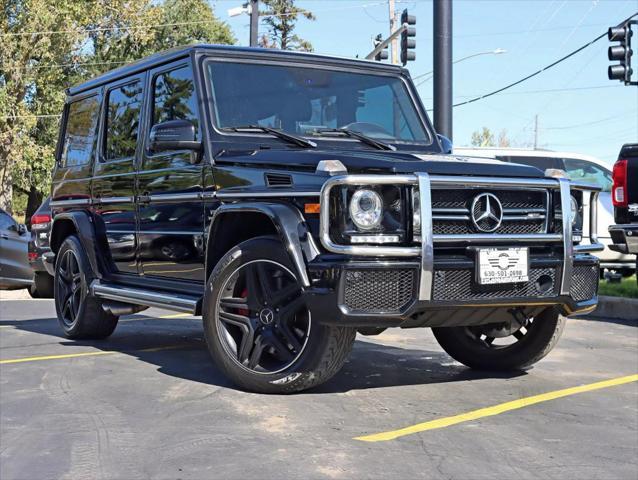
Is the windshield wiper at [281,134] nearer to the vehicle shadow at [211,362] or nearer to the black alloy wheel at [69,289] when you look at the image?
the vehicle shadow at [211,362]

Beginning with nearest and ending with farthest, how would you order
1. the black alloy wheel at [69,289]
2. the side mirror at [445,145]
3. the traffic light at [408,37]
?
the side mirror at [445,145] → the black alloy wheel at [69,289] → the traffic light at [408,37]

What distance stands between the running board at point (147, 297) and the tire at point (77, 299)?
0.94 feet

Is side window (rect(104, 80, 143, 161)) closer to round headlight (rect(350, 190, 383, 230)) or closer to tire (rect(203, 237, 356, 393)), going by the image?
tire (rect(203, 237, 356, 393))

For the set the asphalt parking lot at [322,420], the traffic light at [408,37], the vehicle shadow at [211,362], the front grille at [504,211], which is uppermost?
the traffic light at [408,37]

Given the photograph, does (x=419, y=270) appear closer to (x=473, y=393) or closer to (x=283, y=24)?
(x=473, y=393)

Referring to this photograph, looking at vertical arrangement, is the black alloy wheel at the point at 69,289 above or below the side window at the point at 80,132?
below

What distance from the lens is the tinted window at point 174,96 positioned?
660cm

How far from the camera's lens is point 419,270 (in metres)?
5.02

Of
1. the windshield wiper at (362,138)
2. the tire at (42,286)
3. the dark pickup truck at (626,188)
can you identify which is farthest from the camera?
the tire at (42,286)

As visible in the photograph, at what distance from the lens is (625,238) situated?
988 cm

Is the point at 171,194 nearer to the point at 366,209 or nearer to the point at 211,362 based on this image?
the point at 211,362

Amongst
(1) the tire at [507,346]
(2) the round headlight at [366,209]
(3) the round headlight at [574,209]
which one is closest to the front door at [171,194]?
(2) the round headlight at [366,209]

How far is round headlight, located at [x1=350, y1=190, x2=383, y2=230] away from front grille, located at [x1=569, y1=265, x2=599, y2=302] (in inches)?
52.0

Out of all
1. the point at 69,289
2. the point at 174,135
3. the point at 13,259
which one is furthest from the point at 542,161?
the point at 174,135
